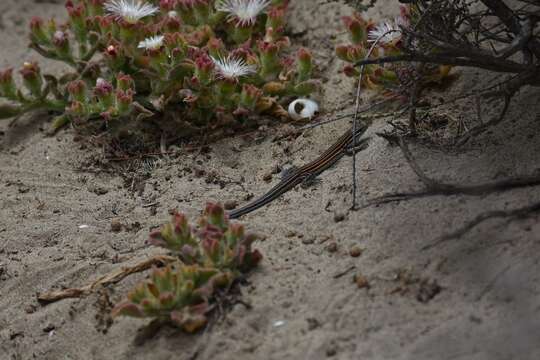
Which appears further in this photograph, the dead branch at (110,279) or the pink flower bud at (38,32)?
the pink flower bud at (38,32)

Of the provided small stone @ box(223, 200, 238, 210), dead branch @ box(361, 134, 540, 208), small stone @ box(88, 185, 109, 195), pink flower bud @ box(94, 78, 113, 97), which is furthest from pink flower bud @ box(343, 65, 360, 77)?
small stone @ box(88, 185, 109, 195)

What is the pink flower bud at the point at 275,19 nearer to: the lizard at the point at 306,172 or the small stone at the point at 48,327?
the lizard at the point at 306,172

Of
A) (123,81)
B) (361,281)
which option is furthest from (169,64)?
(361,281)

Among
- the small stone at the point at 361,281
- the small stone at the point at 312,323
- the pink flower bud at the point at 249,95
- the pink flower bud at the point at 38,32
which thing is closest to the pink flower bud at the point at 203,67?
the pink flower bud at the point at 249,95

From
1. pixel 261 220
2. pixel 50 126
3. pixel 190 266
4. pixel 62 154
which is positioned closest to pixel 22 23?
pixel 50 126

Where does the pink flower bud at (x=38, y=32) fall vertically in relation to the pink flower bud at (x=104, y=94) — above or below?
above

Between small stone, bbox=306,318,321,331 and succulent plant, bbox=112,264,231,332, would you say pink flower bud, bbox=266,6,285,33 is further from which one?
small stone, bbox=306,318,321,331

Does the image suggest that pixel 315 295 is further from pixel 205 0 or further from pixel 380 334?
pixel 205 0
